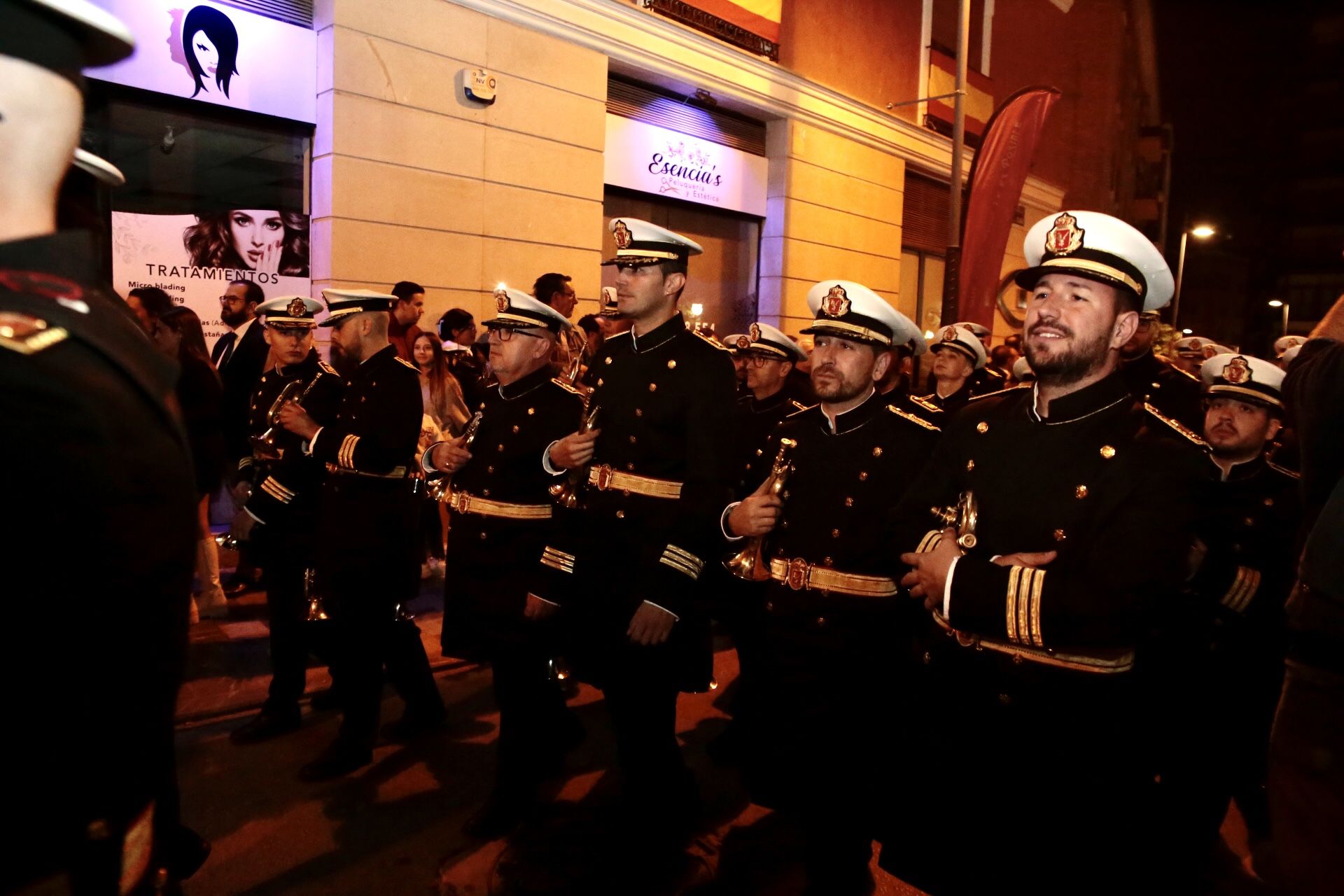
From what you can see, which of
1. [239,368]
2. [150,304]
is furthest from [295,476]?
[150,304]

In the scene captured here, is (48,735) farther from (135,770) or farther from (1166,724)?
(1166,724)

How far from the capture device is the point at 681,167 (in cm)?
1368

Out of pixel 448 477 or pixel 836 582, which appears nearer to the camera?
pixel 836 582

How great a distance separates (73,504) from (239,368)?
664 cm

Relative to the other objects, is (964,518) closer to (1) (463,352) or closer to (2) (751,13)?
(1) (463,352)

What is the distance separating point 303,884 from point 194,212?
7.34 meters

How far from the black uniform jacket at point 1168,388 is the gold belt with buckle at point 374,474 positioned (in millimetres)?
4789

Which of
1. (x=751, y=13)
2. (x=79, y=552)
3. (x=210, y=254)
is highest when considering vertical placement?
(x=751, y=13)

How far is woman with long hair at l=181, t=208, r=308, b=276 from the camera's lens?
888 cm

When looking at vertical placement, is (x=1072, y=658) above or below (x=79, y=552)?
below

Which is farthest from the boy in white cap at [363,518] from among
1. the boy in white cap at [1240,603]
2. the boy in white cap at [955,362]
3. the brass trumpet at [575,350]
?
the boy in white cap at [955,362]

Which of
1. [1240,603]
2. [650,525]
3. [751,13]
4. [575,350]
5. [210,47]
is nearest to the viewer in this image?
[650,525]

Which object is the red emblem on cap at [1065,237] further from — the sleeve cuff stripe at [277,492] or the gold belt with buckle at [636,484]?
the sleeve cuff stripe at [277,492]

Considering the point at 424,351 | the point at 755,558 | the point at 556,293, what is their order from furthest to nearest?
the point at 556,293, the point at 424,351, the point at 755,558
